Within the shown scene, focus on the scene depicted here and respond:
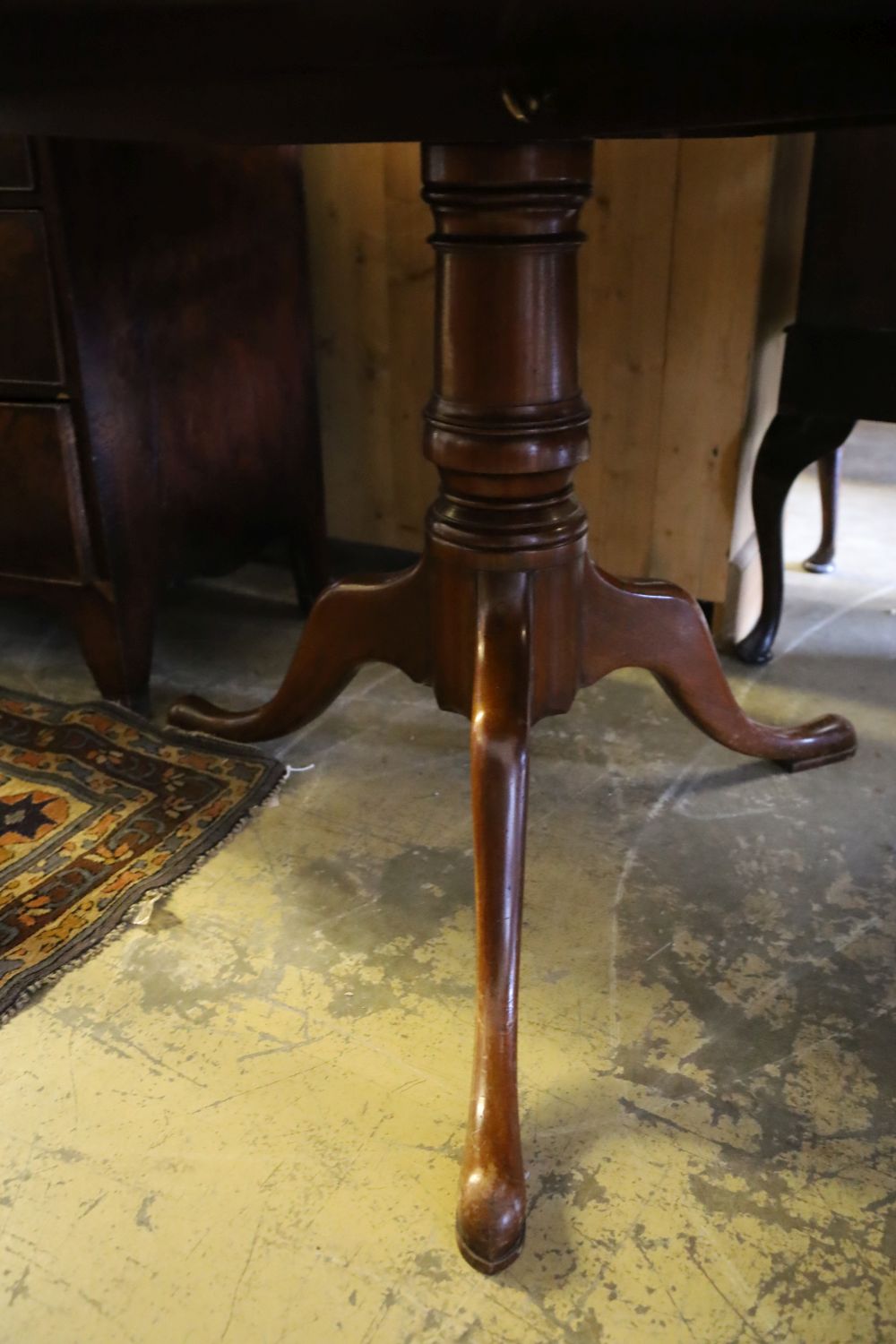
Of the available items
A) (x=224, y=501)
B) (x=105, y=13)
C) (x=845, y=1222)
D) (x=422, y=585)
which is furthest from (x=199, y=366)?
(x=845, y=1222)

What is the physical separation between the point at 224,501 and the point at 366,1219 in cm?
96

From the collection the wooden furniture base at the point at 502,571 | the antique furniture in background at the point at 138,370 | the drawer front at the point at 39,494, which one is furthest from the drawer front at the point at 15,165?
the wooden furniture base at the point at 502,571

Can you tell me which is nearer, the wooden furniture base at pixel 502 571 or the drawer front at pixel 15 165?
the wooden furniture base at pixel 502 571

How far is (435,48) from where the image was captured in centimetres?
53

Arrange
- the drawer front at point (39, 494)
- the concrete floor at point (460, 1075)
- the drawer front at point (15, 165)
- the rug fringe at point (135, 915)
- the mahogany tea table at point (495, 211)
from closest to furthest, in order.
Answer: the mahogany tea table at point (495, 211) < the concrete floor at point (460, 1075) < the rug fringe at point (135, 915) < the drawer front at point (15, 165) < the drawer front at point (39, 494)

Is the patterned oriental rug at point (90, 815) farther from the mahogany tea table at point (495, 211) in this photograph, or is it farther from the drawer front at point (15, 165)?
the drawer front at point (15, 165)

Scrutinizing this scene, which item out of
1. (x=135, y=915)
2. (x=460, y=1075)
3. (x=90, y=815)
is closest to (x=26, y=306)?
(x=90, y=815)

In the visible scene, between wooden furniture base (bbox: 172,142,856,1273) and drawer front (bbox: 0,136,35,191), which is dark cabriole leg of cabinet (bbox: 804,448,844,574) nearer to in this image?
wooden furniture base (bbox: 172,142,856,1273)

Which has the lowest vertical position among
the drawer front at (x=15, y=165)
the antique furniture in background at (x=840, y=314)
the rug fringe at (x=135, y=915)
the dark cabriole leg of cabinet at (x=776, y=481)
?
the rug fringe at (x=135, y=915)

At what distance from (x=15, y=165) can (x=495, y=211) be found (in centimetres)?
60

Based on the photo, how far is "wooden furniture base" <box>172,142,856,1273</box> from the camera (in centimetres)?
74

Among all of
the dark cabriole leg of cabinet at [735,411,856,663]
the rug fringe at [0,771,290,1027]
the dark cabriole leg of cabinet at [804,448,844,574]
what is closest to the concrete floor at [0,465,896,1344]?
the rug fringe at [0,771,290,1027]

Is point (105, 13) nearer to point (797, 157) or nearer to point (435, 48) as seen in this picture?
point (435, 48)

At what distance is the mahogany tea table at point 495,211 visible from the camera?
1.74 feet
